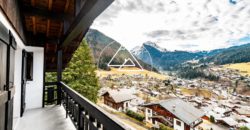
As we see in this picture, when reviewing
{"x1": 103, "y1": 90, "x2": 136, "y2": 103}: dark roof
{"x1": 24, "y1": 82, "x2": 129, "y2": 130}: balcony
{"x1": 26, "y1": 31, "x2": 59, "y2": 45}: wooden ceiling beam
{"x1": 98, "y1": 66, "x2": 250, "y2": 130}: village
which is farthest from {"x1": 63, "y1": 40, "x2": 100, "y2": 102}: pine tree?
{"x1": 24, "y1": 82, "x2": 129, "y2": 130}: balcony

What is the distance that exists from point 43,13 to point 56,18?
28cm

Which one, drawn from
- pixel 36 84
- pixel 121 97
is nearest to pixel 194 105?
pixel 121 97

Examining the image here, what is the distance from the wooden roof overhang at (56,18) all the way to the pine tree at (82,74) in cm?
835

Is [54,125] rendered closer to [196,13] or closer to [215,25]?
[215,25]

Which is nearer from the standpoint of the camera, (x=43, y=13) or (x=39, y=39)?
(x=43, y=13)

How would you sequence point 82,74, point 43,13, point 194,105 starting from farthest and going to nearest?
point 82,74 < point 194,105 < point 43,13

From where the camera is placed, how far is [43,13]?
399 cm

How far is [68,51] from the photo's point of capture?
24.7 ft

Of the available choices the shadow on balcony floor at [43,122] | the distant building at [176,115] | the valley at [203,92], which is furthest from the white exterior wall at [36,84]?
the distant building at [176,115]

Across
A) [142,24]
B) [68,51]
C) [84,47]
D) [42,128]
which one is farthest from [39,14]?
[142,24]

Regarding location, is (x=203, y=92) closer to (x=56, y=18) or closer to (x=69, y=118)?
(x=69, y=118)

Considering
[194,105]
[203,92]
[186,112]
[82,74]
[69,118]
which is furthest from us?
[82,74]

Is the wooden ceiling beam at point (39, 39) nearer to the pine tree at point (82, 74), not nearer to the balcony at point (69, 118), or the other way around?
the balcony at point (69, 118)

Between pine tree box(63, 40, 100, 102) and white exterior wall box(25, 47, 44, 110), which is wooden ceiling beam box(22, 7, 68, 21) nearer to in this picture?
white exterior wall box(25, 47, 44, 110)
